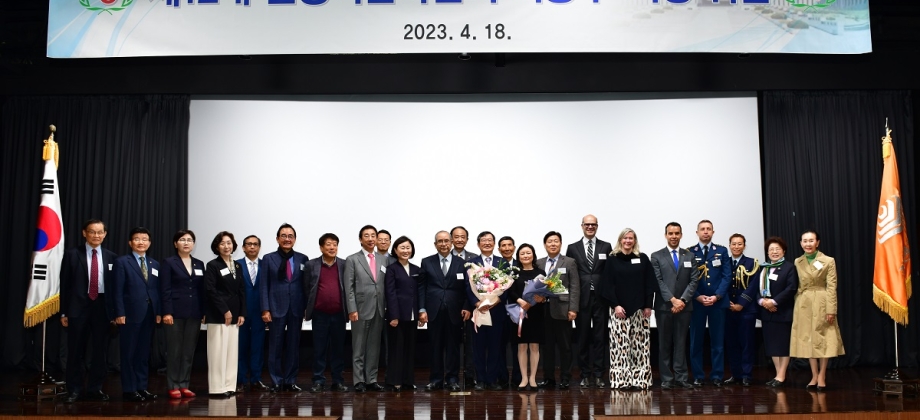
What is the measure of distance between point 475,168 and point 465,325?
199 cm

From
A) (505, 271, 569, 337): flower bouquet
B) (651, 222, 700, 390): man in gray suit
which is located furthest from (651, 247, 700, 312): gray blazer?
(505, 271, 569, 337): flower bouquet

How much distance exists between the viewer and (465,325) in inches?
283

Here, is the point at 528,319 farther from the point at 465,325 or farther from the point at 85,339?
the point at 85,339

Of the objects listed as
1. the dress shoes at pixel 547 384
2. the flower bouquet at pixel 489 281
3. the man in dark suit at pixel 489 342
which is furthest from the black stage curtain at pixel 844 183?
the flower bouquet at pixel 489 281

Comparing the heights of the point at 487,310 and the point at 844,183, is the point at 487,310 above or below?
below

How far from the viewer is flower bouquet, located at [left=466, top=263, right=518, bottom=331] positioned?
261 inches

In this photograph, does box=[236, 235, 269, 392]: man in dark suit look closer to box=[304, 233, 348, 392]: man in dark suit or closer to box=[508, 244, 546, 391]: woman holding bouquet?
box=[304, 233, 348, 392]: man in dark suit

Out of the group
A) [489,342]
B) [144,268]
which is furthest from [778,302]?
[144,268]

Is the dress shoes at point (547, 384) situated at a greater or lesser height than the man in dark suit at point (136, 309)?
lesser

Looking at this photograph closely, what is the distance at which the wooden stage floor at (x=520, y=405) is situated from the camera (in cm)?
563

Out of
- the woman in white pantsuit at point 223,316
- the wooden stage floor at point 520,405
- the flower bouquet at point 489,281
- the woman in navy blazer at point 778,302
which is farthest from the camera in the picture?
the woman in navy blazer at point 778,302

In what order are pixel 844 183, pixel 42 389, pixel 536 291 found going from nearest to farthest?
1. pixel 42 389
2. pixel 536 291
3. pixel 844 183

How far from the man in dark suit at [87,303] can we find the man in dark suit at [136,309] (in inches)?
3.4

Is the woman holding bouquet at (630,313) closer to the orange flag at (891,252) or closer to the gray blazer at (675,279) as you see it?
the gray blazer at (675,279)
